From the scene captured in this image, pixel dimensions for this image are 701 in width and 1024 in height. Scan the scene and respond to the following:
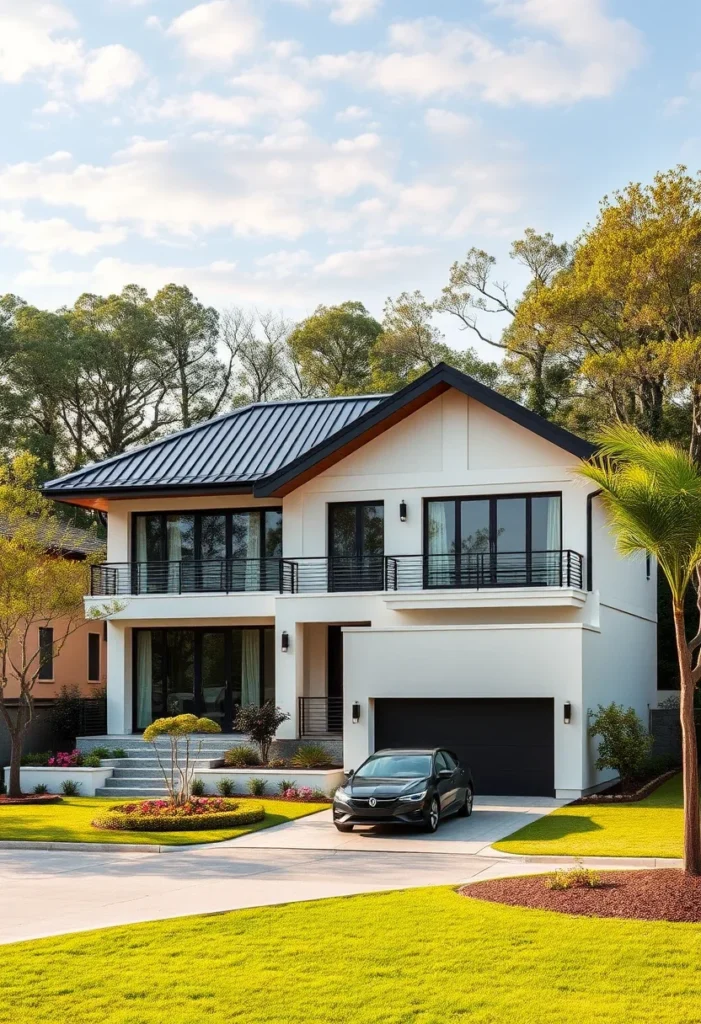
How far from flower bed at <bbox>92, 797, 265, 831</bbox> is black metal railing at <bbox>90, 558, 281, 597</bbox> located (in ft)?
30.1

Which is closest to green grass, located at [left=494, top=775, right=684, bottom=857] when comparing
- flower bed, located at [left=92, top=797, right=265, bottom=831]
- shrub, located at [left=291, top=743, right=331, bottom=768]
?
flower bed, located at [left=92, top=797, right=265, bottom=831]

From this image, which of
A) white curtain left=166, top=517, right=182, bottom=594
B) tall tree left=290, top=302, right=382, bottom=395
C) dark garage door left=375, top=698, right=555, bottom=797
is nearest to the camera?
dark garage door left=375, top=698, right=555, bottom=797

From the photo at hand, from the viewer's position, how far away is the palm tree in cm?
1389

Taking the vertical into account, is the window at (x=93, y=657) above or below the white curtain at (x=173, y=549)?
below

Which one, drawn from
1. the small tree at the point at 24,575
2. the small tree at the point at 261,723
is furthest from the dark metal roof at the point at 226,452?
the small tree at the point at 261,723

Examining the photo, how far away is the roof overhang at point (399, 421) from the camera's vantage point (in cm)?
2712

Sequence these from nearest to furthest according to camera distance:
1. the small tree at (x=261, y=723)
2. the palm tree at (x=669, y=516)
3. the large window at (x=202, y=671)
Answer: the palm tree at (x=669, y=516), the small tree at (x=261, y=723), the large window at (x=202, y=671)

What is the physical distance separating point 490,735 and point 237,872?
10.4 m

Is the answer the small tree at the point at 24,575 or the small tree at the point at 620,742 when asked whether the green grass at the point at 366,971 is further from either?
the small tree at the point at 24,575

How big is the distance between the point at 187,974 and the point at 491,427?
19.8 m

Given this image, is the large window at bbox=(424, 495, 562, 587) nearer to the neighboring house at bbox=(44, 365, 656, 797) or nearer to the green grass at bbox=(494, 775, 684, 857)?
the neighboring house at bbox=(44, 365, 656, 797)

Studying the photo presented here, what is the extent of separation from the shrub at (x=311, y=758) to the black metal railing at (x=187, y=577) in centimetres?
482

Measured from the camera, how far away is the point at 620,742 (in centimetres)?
2533

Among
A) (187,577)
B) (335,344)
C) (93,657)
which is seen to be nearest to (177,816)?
(187,577)
